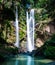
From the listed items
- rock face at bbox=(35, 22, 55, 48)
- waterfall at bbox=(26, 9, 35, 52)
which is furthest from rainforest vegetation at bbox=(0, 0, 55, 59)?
waterfall at bbox=(26, 9, 35, 52)

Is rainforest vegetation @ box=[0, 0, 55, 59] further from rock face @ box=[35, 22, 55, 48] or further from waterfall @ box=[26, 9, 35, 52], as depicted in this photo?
waterfall @ box=[26, 9, 35, 52]

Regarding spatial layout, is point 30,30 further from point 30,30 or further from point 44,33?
point 44,33

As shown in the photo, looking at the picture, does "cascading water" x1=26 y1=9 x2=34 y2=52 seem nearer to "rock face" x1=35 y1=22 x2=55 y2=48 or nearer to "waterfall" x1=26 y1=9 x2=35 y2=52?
"waterfall" x1=26 y1=9 x2=35 y2=52

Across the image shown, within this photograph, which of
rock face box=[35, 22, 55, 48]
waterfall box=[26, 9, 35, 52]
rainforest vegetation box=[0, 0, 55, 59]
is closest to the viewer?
rainforest vegetation box=[0, 0, 55, 59]

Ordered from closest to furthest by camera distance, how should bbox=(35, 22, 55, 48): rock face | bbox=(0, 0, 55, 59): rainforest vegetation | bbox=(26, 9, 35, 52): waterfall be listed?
bbox=(0, 0, 55, 59): rainforest vegetation < bbox=(26, 9, 35, 52): waterfall < bbox=(35, 22, 55, 48): rock face

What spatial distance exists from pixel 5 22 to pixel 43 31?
517 cm

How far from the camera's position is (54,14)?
3231cm

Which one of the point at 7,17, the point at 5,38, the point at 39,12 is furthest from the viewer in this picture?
the point at 39,12

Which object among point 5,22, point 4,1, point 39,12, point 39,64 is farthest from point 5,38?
point 39,64

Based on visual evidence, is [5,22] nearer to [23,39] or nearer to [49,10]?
[23,39]

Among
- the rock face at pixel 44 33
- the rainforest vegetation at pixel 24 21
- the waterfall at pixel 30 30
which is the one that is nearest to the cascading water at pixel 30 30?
the waterfall at pixel 30 30

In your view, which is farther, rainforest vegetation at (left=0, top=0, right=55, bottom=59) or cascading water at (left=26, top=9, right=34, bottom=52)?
cascading water at (left=26, top=9, right=34, bottom=52)

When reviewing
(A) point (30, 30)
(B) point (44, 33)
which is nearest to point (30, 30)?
(A) point (30, 30)

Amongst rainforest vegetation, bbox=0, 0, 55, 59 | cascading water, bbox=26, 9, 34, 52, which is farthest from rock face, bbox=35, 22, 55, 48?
cascading water, bbox=26, 9, 34, 52
